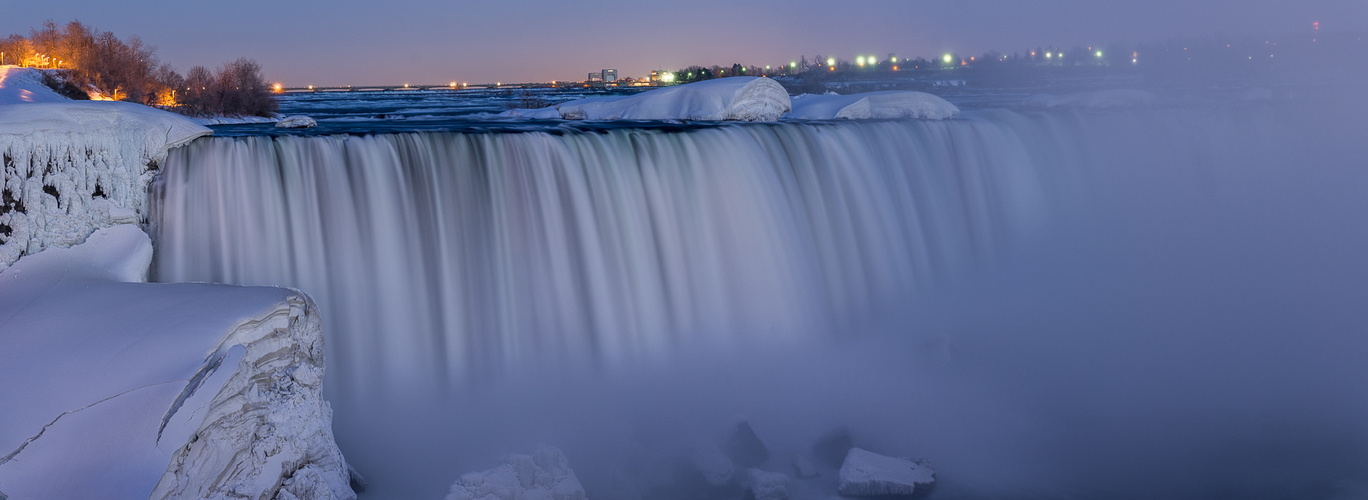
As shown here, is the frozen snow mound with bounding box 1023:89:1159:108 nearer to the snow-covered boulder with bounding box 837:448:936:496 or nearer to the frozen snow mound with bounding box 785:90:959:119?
the frozen snow mound with bounding box 785:90:959:119

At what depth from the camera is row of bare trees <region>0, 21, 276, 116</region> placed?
67.7ft

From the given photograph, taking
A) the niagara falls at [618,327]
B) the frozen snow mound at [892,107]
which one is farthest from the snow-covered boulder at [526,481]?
the frozen snow mound at [892,107]

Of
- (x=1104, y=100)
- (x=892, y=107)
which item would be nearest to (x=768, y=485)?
(x=892, y=107)

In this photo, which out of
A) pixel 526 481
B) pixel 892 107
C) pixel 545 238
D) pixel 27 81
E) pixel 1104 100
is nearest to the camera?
pixel 526 481

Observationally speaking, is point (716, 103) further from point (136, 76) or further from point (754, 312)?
point (136, 76)

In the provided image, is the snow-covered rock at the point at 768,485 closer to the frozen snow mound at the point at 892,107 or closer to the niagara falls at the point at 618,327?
the niagara falls at the point at 618,327

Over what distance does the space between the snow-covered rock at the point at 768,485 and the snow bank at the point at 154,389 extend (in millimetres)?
3276

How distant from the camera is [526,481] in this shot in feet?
22.3

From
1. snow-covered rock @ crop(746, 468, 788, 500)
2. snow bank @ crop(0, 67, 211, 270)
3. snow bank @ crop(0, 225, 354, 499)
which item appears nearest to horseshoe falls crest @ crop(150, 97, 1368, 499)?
snow bank @ crop(0, 67, 211, 270)

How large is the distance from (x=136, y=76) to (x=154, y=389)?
82.6 feet

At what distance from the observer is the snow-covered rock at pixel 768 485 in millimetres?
7309

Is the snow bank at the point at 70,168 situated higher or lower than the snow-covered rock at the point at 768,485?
higher

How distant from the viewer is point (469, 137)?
9.89m

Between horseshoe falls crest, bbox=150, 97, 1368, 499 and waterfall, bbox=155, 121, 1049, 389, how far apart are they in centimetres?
3
